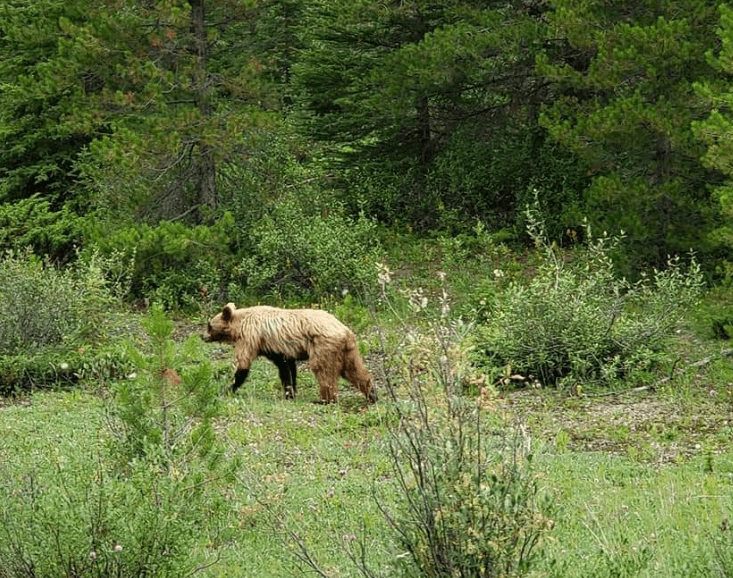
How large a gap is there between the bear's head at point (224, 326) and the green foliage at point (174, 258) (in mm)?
5301

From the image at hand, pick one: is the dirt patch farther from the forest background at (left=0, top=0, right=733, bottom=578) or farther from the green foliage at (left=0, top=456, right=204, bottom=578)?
the green foliage at (left=0, top=456, right=204, bottom=578)

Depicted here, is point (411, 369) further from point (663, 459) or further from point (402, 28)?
point (402, 28)

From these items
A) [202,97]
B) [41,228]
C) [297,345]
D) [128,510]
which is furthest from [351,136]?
[128,510]

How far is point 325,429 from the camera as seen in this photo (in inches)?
420

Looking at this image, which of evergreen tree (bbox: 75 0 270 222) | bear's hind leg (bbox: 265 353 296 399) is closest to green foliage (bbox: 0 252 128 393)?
bear's hind leg (bbox: 265 353 296 399)

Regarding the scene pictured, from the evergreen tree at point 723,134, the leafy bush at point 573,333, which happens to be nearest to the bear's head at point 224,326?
the leafy bush at point 573,333

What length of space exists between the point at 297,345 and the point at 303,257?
22.7ft

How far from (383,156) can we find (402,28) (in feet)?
9.29

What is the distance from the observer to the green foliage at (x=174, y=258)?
18.5m

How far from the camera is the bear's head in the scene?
1290 cm

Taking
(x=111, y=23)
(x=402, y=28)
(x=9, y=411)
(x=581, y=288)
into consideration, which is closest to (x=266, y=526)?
(x=9, y=411)

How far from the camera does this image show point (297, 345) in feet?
40.7

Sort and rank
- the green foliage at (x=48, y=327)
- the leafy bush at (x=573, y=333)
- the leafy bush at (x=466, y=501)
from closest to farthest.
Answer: the leafy bush at (x=466, y=501) < the leafy bush at (x=573, y=333) < the green foliage at (x=48, y=327)

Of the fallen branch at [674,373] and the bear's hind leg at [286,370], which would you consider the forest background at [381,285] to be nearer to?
the fallen branch at [674,373]
